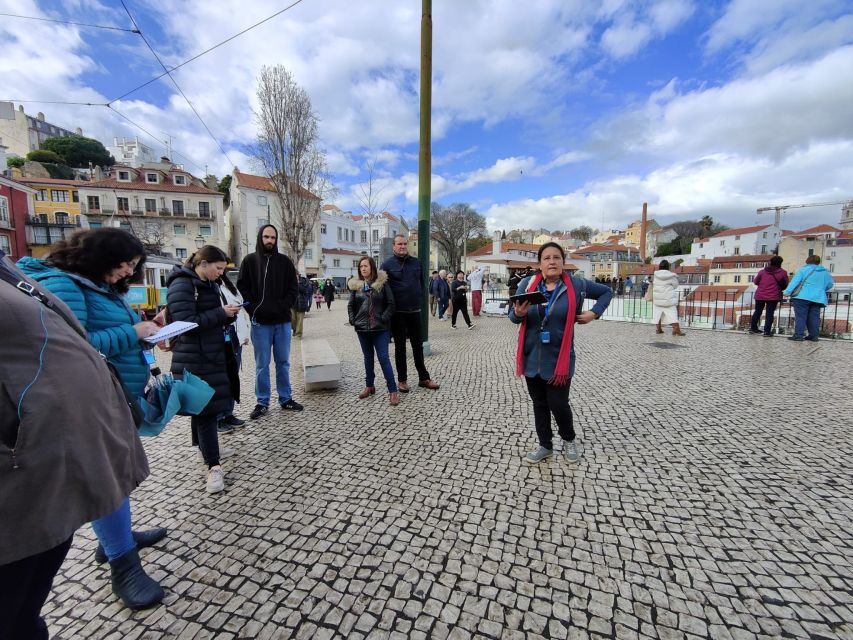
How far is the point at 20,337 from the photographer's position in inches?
44.9

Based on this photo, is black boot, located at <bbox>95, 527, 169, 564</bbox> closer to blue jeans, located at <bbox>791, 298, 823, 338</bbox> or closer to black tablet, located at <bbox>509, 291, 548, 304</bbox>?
black tablet, located at <bbox>509, 291, 548, 304</bbox>

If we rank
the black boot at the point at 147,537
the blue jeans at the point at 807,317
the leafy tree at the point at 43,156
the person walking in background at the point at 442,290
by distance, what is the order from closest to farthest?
the black boot at the point at 147,537
the blue jeans at the point at 807,317
the person walking in background at the point at 442,290
the leafy tree at the point at 43,156

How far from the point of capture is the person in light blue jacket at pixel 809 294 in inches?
318

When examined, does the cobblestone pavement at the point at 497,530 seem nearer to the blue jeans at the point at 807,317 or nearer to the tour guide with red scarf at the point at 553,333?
the tour guide with red scarf at the point at 553,333

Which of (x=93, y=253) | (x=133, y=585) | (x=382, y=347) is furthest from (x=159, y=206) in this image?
(x=133, y=585)

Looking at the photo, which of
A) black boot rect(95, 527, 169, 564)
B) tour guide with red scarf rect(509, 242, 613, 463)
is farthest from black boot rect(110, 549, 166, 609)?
tour guide with red scarf rect(509, 242, 613, 463)

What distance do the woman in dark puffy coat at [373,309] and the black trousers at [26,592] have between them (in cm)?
360

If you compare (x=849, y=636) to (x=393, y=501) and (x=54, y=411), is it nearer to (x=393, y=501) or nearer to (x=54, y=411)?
(x=393, y=501)

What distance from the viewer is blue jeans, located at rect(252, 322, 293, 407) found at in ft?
14.7

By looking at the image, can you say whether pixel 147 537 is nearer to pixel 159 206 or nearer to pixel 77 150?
pixel 159 206

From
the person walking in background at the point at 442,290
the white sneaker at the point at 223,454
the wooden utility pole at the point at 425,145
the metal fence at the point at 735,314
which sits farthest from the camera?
the person walking in background at the point at 442,290

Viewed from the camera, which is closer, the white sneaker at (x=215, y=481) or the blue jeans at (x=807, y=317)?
the white sneaker at (x=215, y=481)

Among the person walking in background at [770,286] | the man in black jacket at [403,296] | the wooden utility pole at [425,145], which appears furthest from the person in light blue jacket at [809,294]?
the man in black jacket at [403,296]

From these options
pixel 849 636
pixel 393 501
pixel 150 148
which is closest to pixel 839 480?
pixel 849 636
